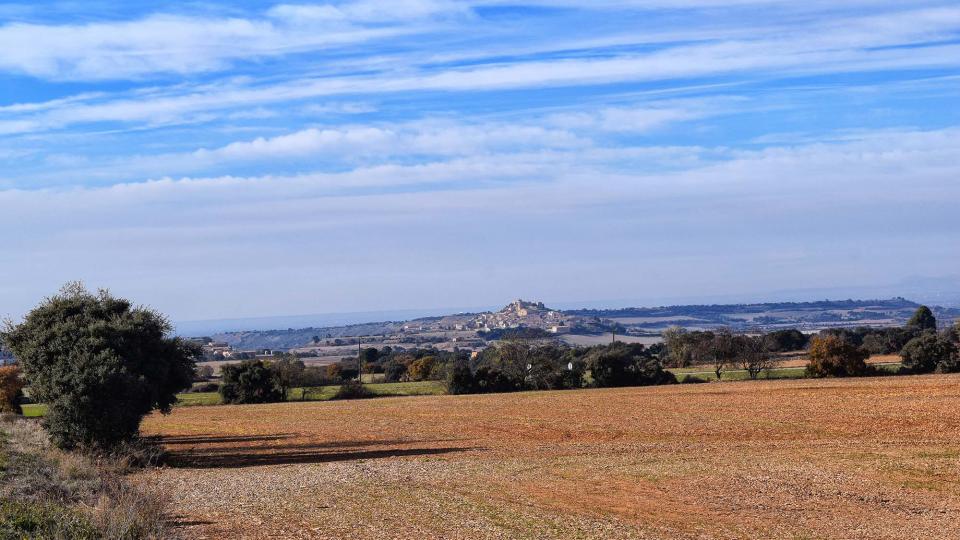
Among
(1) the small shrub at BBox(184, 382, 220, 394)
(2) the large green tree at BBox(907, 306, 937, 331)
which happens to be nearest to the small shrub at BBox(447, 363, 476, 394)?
(1) the small shrub at BBox(184, 382, 220, 394)

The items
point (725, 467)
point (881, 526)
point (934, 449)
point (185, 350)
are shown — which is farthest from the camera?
point (185, 350)

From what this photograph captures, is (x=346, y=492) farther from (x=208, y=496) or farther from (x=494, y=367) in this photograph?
(x=494, y=367)

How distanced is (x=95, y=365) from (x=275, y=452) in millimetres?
7519

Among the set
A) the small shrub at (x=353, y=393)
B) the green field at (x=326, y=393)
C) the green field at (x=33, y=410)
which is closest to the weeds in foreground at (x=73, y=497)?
the green field at (x=33, y=410)

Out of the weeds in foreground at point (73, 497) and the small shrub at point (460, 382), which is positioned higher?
the weeds in foreground at point (73, 497)

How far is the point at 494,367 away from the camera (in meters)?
78.6

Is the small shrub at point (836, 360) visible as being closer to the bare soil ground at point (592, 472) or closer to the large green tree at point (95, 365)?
the bare soil ground at point (592, 472)

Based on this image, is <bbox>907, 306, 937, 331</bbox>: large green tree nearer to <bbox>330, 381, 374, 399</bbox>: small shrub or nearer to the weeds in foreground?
<bbox>330, 381, 374, 399</bbox>: small shrub

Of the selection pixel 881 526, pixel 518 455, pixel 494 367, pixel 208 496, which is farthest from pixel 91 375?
pixel 494 367

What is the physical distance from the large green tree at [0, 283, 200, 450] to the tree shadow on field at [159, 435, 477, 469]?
229cm

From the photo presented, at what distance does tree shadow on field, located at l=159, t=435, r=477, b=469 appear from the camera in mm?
32656

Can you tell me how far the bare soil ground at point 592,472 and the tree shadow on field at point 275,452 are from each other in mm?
78

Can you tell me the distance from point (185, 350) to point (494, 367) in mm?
45243

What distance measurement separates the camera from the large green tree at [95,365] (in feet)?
100
